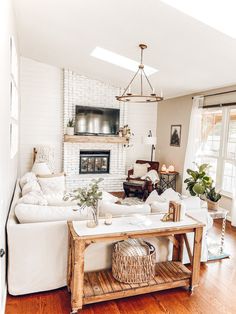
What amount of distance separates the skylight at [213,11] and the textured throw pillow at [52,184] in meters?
3.14

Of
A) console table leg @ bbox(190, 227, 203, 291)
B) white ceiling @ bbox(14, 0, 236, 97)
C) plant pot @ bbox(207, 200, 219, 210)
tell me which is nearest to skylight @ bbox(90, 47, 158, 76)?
white ceiling @ bbox(14, 0, 236, 97)

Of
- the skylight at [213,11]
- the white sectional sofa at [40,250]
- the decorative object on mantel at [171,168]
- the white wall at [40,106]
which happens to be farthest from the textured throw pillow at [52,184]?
the skylight at [213,11]

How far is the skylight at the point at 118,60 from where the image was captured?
16.0 ft

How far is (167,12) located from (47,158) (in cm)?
441

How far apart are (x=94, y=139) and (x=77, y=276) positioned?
Answer: 4.79 m

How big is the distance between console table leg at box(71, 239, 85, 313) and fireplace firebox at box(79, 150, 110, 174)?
4.81 meters

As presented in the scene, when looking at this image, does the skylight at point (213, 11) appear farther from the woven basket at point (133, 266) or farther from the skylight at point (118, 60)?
the woven basket at point (133, 266)

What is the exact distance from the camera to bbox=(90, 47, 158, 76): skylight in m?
4.88

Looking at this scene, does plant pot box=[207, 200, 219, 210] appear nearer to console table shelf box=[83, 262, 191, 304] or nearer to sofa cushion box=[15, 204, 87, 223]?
console table shelf box=[83, 262, 191, 304]

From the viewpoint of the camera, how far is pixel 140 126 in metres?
7.62

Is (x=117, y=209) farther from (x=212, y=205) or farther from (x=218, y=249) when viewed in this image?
(x=218, y=249)

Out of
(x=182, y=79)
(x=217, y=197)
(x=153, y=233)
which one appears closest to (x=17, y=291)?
(x=153, y=233)

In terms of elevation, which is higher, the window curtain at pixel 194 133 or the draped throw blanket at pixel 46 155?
the window curtain at pixel 194 133

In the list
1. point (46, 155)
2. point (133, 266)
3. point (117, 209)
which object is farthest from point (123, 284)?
point (46, 155)
